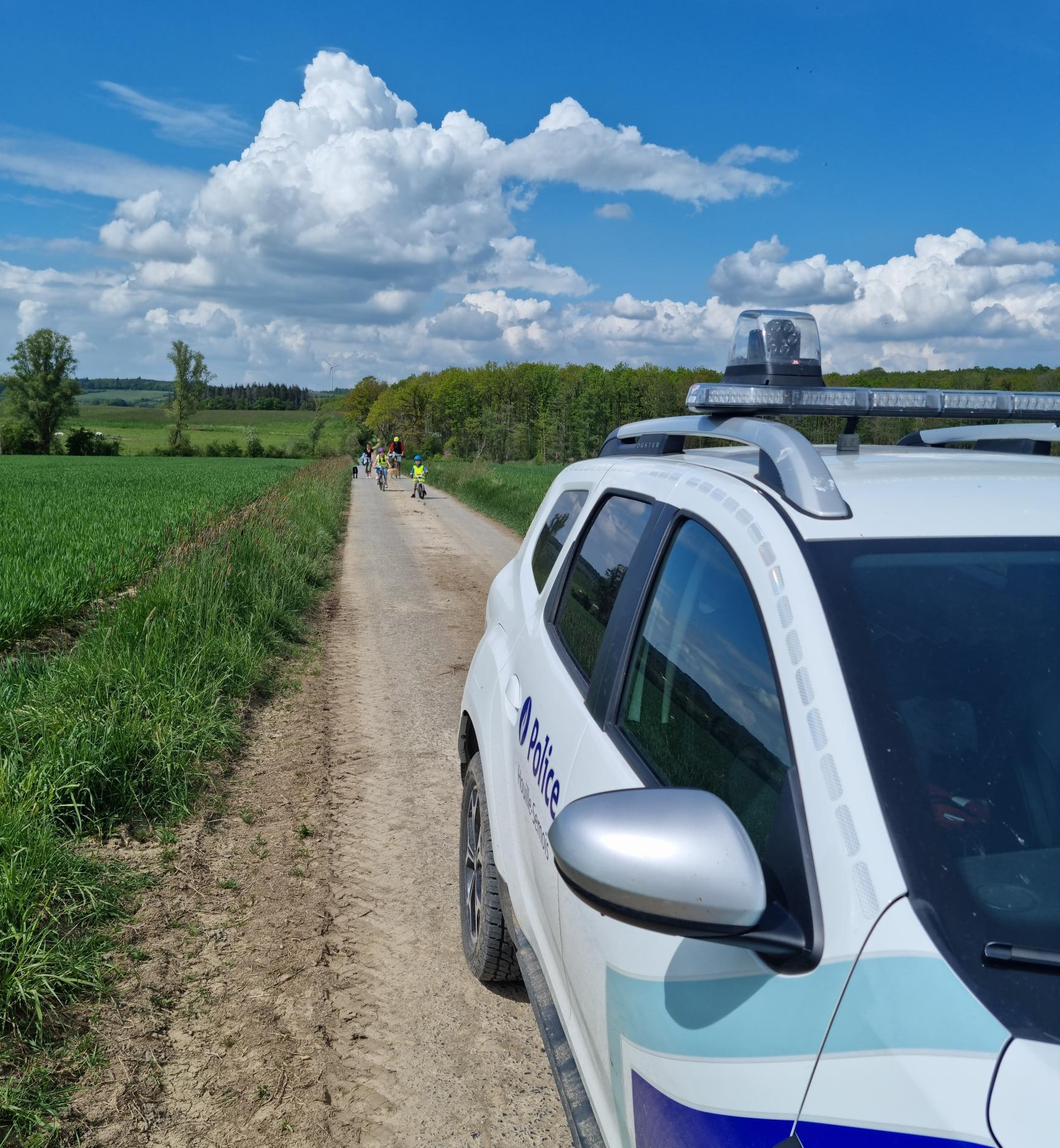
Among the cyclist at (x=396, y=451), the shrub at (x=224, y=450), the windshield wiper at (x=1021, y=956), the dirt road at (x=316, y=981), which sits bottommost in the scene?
the dirt road at (x=316, y=981)

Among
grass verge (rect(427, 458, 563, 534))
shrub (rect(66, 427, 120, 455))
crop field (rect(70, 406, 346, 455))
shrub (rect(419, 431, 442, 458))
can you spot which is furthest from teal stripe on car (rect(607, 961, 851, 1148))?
shrub (rect(66, 427, 120, 455))

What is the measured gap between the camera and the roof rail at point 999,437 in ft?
9.14

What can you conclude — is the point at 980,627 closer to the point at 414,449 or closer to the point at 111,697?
the point at 111,697

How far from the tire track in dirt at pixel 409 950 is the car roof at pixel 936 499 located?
202cm

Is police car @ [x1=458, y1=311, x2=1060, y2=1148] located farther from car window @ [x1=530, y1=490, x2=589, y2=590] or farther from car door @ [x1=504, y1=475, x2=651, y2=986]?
car window @ [x1=530, y1=490, x2=589, y2=590]

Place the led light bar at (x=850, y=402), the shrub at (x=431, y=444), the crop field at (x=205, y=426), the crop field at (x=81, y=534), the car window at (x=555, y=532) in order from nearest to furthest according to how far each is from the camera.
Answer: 1. the led light bar at (x=850, y=402)
2. the car window at (x=555, y=532)
3. the crop field at (x=81, y=534)
4. the shrub at (x=431, y=444)
5. the crop field at (x=205, y=426)

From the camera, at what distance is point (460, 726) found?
13.4ft

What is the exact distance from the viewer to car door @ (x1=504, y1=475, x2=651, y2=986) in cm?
245

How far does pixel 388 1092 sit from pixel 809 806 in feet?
6.87

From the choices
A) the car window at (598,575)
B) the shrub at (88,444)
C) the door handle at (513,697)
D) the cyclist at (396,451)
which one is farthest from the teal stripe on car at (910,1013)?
the shrub at (88,444)

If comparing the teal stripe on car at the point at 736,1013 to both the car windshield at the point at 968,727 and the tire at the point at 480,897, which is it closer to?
the car windshield at the point at 968,727

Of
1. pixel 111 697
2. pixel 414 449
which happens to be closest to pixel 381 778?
pixel 111 697

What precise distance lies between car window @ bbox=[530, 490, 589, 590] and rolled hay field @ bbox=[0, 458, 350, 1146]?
2068 millimetres

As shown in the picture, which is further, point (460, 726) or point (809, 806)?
point (460, 726)
